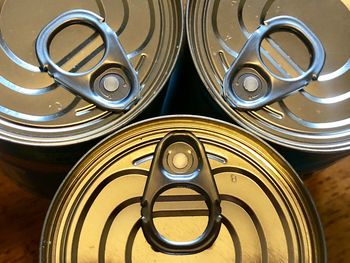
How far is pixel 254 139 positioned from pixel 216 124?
0.06 metres

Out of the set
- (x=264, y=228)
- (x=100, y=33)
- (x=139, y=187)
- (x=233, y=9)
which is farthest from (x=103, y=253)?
(x=233, y=9)

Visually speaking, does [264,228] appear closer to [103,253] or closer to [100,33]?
[103,253]

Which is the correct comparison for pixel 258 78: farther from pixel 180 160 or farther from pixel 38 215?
pixel 38 215

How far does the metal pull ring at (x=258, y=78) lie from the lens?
0.90 m

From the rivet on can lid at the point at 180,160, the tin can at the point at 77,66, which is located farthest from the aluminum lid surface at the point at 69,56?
the rivet on can lid at the point at 180,160

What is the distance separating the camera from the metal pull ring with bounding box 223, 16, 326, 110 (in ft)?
2.96

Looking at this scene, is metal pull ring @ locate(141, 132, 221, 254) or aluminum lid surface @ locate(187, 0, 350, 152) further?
aluminum lid surface @ locate(187, 0, 350, 152)

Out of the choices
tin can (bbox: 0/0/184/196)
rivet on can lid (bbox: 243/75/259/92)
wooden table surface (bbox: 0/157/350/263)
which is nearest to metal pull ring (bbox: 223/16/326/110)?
rivet on can lid (bbox: 243/75/259/92)

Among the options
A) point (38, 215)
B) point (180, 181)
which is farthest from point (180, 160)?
point (38, 215)

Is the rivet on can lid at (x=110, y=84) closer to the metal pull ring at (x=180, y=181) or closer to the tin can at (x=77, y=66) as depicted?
the tin can at (x=77, y=66)

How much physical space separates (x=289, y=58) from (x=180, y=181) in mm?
297

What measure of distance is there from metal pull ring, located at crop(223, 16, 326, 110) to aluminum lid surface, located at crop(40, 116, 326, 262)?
8 centimetres

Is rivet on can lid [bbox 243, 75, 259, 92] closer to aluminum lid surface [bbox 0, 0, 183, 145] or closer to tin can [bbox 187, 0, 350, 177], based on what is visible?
tin can [bbox 187, 0, 350, 177]

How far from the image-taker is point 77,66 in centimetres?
92
